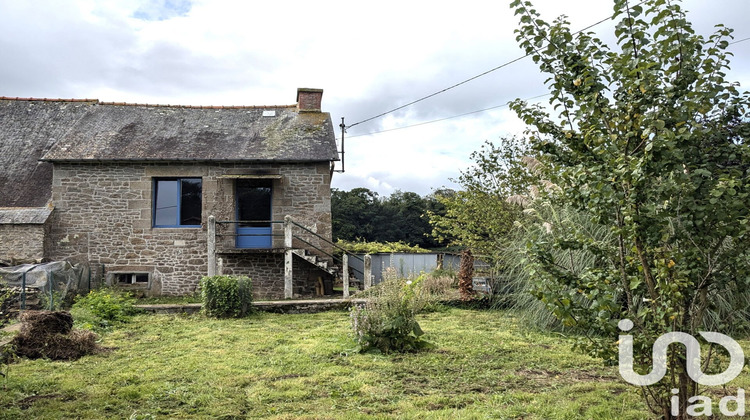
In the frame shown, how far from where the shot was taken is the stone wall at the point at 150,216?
14289 mm

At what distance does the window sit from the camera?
580 inches

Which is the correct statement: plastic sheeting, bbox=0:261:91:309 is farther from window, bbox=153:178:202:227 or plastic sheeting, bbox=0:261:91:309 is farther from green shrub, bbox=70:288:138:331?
window, bbox=153:178:202:227

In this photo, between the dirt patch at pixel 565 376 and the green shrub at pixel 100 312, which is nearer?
the dirt patch at pixel 565 376

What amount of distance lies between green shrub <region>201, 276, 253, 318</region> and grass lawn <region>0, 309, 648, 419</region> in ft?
7.06

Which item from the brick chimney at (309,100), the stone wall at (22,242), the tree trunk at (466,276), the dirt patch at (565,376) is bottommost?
the dirt patch at (565,376)

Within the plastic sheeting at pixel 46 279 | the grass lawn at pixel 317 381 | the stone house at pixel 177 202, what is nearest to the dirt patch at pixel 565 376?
the grass lawn at pixel 317 381

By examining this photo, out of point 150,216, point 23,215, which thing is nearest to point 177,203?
point 150,216

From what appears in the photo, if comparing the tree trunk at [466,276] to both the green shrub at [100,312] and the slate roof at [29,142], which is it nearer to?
the green shrub at [100,312]

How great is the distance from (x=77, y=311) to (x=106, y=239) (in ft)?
16.7

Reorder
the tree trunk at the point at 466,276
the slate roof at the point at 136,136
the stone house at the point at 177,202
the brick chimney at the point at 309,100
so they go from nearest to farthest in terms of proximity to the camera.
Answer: the tree trunk at the point at 466,276 → the stone house at the point at 177,202 → the slate roof at the point at 136,136 → the brick chimney at the point at 309,100

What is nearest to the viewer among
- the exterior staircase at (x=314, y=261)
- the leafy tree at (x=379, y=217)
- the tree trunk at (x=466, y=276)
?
the tree trunk at (x=466, y=276)

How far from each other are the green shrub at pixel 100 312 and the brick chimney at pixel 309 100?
26.1ft

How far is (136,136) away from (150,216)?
2.39m

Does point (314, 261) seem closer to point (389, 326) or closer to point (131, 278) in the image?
point (131, 278)
